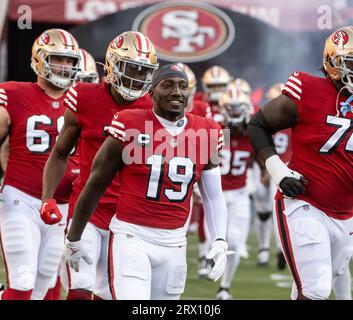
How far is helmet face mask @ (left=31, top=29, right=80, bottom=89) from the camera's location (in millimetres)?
6402

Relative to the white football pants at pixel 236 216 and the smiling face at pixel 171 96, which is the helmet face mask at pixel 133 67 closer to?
the smiling face at pixel 171 96

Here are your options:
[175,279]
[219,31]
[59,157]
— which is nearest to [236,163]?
[59,157]

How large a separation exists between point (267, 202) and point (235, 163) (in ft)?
7.75

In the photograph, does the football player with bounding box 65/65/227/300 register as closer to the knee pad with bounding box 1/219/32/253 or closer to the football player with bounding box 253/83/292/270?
the knee pad with bounding box 1/219/32/253

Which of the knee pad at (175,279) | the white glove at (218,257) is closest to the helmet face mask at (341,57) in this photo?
the white glove at (218,257)

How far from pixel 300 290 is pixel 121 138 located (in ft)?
4.00

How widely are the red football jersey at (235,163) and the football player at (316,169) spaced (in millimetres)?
4110

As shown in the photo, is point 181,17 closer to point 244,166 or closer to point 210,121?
point 244,166

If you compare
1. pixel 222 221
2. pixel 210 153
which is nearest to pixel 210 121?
pixel 210 153

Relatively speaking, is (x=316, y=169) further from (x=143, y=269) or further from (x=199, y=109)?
(x=199, y=109)

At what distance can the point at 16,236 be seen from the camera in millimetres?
6043

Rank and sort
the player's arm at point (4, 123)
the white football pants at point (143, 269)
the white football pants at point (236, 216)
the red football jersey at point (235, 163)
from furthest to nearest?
1. the red football jersey at point (235, 163)
2. the white football pants at point (236, 216)
3. the player's arm at point (4, 123)
4. the white football pants at point (143, 269)

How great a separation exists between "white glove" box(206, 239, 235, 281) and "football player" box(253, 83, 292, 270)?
556 cm

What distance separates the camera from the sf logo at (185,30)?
1525 cm
